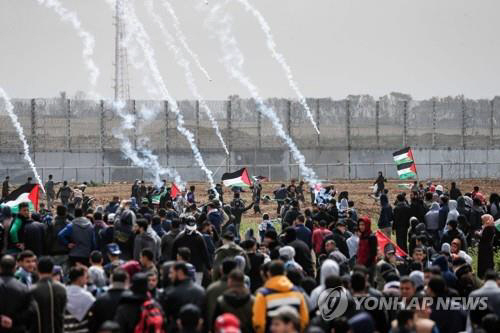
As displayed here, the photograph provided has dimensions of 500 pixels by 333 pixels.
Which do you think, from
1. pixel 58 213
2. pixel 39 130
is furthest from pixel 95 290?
pixel 39 130

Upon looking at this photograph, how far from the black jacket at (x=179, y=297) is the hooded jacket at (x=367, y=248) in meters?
5.88

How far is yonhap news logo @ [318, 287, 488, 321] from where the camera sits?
431 inches

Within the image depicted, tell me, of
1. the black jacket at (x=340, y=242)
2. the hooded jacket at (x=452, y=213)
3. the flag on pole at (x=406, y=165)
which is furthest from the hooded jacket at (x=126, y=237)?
the flag on pole at (x=406, y=165)

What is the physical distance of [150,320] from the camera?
33.3 feet

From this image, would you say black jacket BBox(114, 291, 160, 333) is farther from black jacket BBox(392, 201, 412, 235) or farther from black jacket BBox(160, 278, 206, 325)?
black jacket BBox(392, 201, 412, 235)

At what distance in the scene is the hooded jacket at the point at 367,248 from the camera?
16.5 m

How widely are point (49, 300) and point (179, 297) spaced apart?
160cm

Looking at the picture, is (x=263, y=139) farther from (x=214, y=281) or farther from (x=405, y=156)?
(x=214, y=281)

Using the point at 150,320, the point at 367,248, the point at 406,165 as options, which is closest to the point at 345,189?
the point at 406,165

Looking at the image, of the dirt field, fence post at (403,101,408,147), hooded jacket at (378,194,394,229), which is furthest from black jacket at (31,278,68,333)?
fence post at (403,101,408,147)

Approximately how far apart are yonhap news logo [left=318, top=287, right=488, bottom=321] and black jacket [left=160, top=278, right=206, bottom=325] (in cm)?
142

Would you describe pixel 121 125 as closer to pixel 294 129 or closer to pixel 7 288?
pixel 294 129

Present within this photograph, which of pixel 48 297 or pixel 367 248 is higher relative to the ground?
pixel 367 248

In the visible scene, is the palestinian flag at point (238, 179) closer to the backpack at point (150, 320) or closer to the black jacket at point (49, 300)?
the black jacket at point (49, 300)
